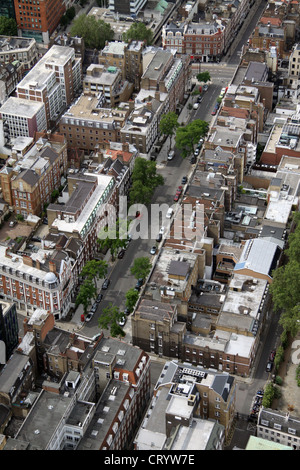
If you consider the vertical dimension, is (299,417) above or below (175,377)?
below

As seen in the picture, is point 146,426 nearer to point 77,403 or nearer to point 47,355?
point 77,403

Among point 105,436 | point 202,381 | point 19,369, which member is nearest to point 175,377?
point 202,381

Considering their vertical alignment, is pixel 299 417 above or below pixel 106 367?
below

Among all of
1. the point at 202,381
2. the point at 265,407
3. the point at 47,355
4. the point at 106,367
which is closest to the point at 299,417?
the point at 265,407

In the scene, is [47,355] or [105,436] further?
[47,355]

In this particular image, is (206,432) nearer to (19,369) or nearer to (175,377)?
(175,377)
